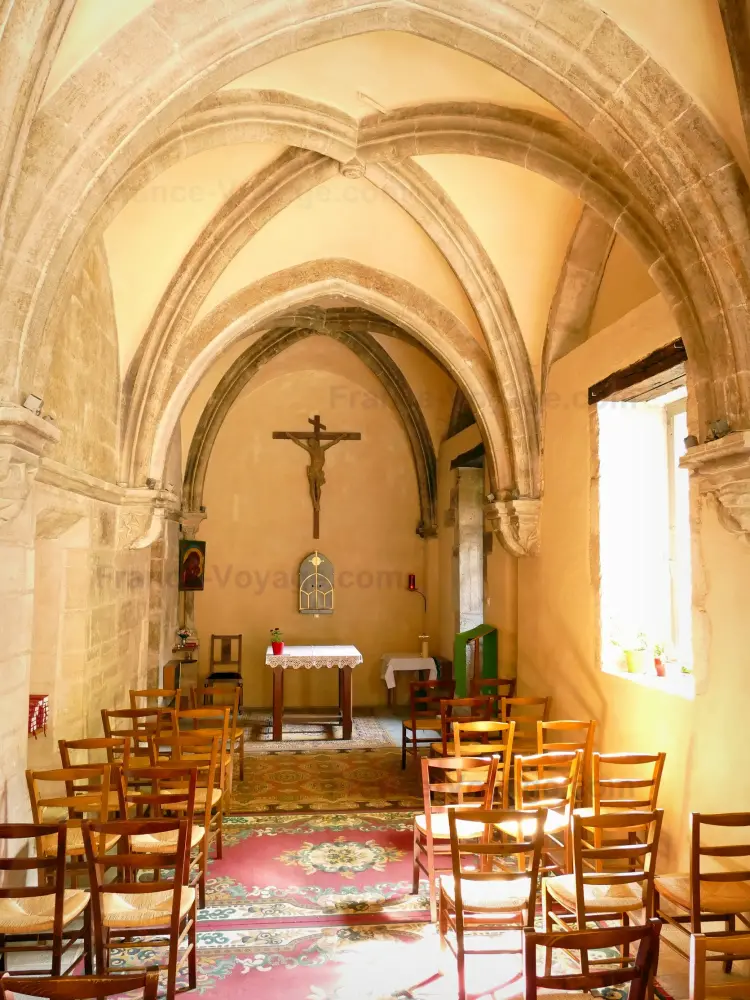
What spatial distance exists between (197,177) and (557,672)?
4.79 meters

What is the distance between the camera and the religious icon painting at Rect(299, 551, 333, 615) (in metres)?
10.8

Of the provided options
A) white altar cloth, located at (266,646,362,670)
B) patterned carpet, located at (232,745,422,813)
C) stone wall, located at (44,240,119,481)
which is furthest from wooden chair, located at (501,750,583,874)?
white altar cloth, located at (266,646,362,670)

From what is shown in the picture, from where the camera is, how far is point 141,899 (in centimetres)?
317

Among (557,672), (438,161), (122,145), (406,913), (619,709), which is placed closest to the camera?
(122,145)

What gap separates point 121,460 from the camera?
6520 mm

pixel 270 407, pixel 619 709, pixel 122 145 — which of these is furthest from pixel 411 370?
pixel 122 145

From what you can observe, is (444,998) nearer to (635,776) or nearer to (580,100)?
(635,776)

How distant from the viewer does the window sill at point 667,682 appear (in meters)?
4.32

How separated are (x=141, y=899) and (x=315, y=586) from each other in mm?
7714

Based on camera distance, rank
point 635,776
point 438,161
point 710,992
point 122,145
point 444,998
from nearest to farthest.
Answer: point 710,992
point 444,998
point 122,145
point 635,776
point 438,161

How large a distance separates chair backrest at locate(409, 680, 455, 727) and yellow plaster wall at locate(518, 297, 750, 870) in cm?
85

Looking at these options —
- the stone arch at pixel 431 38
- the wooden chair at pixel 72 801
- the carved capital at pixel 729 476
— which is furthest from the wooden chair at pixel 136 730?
the carved capital at pixel 729 476

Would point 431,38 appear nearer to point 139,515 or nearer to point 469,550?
point 139,515

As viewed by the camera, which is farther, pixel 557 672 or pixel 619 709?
pixel 557 672
